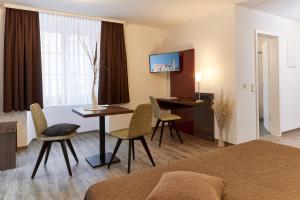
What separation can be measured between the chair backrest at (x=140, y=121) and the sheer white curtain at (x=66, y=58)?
2.08m

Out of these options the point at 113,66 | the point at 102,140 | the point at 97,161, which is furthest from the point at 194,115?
the point at 97,161

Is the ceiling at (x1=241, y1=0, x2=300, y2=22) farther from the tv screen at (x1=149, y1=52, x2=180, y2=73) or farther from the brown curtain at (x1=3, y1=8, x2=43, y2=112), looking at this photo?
the brown curtain at (x1=3, y1=8, x2=43, y2=112)

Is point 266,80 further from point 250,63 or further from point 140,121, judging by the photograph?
point 140,121

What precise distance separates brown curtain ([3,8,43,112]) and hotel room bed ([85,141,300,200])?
3092 millimetres

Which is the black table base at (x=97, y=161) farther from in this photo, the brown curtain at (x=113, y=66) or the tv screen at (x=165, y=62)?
the tv screen at (x=165, y=62)

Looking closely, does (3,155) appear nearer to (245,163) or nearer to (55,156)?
(55,156)

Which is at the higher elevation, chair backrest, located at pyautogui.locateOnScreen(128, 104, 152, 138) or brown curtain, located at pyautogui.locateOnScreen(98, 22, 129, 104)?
brown curtain, located at pyautogui.locateOnScreen(98, 22, 129, 104)

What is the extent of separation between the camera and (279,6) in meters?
3.68

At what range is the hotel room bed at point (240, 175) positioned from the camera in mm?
1074

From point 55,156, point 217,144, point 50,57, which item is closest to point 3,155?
point 55,156

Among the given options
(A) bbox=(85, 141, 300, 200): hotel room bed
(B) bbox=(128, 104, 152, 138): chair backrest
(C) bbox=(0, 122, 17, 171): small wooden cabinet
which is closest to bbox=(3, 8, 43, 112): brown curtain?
(C) bbox=(0, 122, 17, 171): small wooden cabinet

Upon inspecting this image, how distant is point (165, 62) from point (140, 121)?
2.49 metres

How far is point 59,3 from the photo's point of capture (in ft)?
11.7

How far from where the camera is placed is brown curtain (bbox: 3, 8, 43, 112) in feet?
11.5
